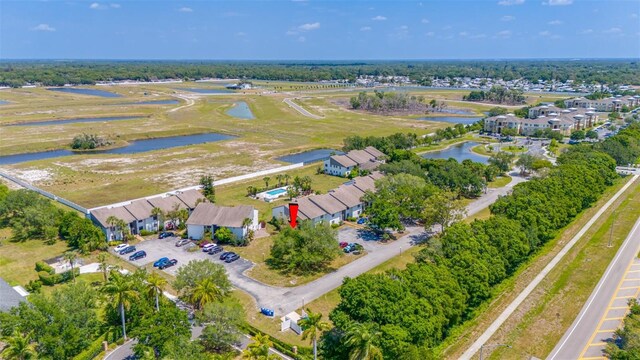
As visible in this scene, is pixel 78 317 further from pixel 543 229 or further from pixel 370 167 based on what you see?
pixel 370 167

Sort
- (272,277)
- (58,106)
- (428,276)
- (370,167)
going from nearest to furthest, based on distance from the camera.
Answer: (428,276), (272,277), (370,167), (58,106)

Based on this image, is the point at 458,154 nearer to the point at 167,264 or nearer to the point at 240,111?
the point at 167,264

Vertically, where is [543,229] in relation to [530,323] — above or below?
above

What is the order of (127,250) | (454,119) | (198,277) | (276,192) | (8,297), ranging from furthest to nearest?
(454,119), (276,192), (127,250), (8,297), (198,277)

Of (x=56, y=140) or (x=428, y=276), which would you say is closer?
(x=428, y=276)

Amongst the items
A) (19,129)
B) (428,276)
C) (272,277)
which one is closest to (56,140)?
(19,129)

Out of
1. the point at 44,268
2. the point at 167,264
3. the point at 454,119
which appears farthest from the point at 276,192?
the point at 454,119

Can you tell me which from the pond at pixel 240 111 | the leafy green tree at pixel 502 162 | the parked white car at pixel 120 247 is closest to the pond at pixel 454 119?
the pond at pixel 240 111
